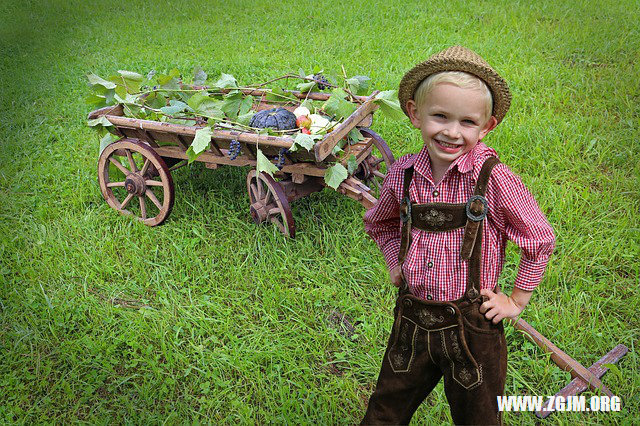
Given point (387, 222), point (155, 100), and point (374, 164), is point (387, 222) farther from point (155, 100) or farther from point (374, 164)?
point (155, 100)

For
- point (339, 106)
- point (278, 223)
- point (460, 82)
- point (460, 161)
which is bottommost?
point (278, 223)

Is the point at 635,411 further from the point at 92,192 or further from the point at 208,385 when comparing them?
the point at 92,192

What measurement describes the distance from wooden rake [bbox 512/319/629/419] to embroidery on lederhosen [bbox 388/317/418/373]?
1227 millimetres

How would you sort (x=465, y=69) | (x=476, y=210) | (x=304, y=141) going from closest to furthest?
(x=465, y=69) → (x=476, y=210) → (x=304, y=141)

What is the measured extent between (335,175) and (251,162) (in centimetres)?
66

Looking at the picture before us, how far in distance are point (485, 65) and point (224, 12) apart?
970cm

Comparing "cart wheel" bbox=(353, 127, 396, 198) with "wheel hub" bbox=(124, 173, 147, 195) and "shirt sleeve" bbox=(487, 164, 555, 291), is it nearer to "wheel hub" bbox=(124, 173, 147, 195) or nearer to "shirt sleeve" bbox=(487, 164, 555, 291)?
"wheel hub" bbox=(124, 173, 147, 195)

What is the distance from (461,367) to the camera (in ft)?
7.18

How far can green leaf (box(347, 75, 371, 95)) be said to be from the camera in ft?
16.2

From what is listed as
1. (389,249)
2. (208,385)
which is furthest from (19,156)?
(389,249)

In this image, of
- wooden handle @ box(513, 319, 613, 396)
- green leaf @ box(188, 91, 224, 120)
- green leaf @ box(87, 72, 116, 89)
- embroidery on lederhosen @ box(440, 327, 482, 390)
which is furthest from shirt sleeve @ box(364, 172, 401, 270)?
green leaf @ box(87, 72, 116, 89)

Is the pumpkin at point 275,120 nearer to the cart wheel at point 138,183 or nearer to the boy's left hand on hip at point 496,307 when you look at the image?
the cart wheel at point 138,183

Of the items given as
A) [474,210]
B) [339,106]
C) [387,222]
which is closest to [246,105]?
[339,106]

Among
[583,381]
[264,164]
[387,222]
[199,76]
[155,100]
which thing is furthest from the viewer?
[199,76]
